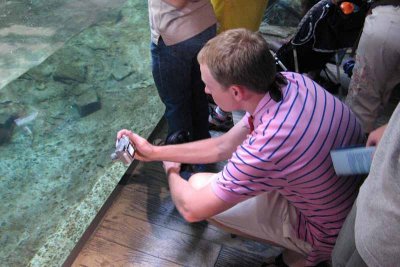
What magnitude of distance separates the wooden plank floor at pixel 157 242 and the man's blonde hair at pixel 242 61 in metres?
0.81

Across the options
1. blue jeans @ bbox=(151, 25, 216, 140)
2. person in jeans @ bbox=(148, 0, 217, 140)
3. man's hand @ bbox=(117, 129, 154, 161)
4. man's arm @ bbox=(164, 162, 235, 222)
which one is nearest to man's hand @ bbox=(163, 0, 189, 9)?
person in jeans @ bbox=(148, 0, 217, 140)

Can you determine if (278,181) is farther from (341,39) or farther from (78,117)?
(78,117)

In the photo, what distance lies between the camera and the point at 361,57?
1.56m

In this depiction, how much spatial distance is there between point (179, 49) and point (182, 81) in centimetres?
15

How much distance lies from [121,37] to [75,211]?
1.23 meters

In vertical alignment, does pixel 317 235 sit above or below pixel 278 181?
below

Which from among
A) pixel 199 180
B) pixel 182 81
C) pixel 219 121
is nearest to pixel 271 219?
pixel 199 180

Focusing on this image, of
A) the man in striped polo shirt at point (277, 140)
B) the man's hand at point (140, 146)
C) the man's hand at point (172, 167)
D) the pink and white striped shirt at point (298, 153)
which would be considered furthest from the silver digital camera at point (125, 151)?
the pink and white striped shirt at point (298, 153)

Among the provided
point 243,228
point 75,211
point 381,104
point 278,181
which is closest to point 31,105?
point 75,211

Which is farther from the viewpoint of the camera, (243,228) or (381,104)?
(381,104)

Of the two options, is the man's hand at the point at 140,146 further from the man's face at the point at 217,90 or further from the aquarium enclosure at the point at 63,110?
the aquarium enclosure at the point at 63,110

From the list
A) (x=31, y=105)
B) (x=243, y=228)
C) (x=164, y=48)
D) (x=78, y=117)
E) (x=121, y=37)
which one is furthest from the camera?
(x=121, y=37)

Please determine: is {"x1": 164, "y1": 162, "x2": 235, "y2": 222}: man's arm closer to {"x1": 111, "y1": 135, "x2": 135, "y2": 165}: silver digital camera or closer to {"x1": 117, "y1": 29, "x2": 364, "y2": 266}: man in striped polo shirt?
{"x1": 117, "y1": 29, "x2": 364, "y2": 266}: man in striped polo shirt

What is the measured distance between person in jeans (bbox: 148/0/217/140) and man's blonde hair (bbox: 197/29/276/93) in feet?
1.43
